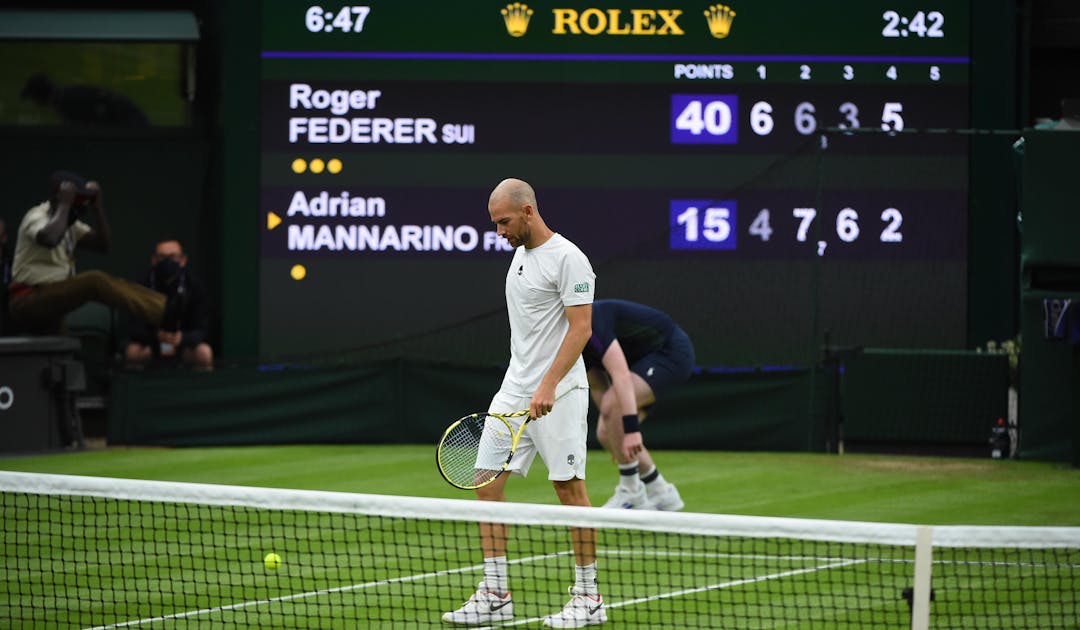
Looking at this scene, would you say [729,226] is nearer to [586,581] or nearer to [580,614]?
[586,581]

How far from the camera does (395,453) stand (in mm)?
14227

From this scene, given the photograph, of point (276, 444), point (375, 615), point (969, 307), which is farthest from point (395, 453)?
point (375, 615)

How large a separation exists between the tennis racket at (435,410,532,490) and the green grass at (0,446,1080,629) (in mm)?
503

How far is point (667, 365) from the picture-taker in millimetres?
11125

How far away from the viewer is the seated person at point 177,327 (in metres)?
15.1

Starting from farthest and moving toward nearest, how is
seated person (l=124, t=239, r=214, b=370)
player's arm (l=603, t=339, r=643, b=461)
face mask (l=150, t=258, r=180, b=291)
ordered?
face mask (l=150, t=258, r=180, b=291) → seated person (l=124, t=239, r=214, b=370) → player's arm (l=603, t=339, r=643, b=461)

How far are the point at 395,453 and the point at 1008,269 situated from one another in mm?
5687

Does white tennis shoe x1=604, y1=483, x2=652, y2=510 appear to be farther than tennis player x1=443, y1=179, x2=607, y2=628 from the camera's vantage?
Yes

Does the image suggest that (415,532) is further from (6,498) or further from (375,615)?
(6,498)

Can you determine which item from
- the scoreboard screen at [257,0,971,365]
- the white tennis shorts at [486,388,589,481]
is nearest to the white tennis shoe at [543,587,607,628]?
the white tennis shorts at [486,388,589,481]

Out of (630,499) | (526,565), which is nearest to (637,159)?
(630,499)

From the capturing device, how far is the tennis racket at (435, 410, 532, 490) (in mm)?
7379

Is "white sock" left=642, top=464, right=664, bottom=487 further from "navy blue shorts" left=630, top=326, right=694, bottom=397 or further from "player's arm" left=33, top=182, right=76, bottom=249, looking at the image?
"player's arm" left=33, top=182, right=76, bottom=249

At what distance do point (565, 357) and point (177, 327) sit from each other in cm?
865
